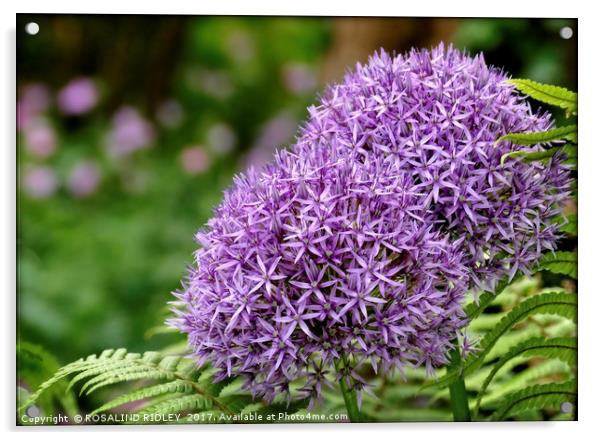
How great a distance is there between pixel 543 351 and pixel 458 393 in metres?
0.28

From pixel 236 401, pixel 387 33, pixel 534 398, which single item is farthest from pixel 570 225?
pixel 236 401

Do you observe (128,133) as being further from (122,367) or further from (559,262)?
(559,262)

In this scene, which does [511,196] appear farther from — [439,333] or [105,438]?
[105,438]

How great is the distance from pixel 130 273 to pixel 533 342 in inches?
64.2

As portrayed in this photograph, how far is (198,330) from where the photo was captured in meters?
1.77

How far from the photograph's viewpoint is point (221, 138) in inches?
127

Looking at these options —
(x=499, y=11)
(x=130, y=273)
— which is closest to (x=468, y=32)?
(x=499, y=11)

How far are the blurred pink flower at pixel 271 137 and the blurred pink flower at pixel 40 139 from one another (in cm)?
73

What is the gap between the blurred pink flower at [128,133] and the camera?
3150mm

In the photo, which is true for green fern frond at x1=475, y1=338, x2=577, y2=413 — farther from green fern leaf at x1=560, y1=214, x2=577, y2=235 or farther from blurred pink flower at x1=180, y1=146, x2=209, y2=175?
blurred pink flower at x1=180, y1=146, x2=209, y2=175

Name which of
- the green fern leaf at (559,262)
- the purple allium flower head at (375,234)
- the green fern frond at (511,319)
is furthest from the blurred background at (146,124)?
the green fern frond at (511,319)

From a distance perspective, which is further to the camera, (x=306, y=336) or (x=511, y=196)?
(x=511, y=196)

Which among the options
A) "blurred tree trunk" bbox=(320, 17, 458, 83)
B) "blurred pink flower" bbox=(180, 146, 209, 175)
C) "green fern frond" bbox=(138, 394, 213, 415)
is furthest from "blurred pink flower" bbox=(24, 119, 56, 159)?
"green fern frond" bbox=(138, 394, 213, 415)

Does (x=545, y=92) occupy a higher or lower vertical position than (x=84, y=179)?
lower
